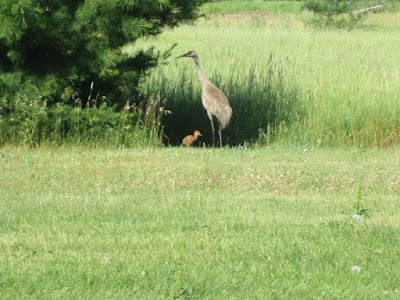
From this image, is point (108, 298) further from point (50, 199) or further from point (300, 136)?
point (300, 136)

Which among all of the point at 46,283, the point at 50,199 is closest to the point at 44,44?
the point at 50,199

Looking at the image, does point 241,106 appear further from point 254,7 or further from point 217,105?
point 254,7

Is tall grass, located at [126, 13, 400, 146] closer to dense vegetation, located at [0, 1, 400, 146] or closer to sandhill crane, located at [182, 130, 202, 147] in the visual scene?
dense vegetation, located at [0, 1, 400, 146]

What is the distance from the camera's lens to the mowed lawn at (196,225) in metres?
6.71

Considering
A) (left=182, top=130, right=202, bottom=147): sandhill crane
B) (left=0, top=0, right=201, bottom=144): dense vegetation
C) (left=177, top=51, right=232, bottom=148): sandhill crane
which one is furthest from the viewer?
(left=177, top=51, right=232, bottom=148): sandhill crane

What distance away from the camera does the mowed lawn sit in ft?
22.0

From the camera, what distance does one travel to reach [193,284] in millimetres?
6652

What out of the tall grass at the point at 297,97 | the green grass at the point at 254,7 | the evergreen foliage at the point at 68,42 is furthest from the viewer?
the green grass at the point at 254,7

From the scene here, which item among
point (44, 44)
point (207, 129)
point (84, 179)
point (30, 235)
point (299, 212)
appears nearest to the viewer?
point (30, 235)

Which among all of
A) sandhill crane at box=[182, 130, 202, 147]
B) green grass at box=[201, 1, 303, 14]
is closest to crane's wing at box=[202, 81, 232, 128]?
sandhill crane at box=[182, 130, 202, 147]

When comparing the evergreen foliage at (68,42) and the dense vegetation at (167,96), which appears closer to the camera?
the evergreen foliage at (68,42)

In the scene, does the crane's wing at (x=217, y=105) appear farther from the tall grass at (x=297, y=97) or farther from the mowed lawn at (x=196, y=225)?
the mowed lawn at (x=196, y=225)

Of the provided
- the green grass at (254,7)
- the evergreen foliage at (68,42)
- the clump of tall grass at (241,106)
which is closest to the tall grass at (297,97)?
the clump of tall grass at (241,106)

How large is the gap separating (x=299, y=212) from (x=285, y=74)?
8460 mm
